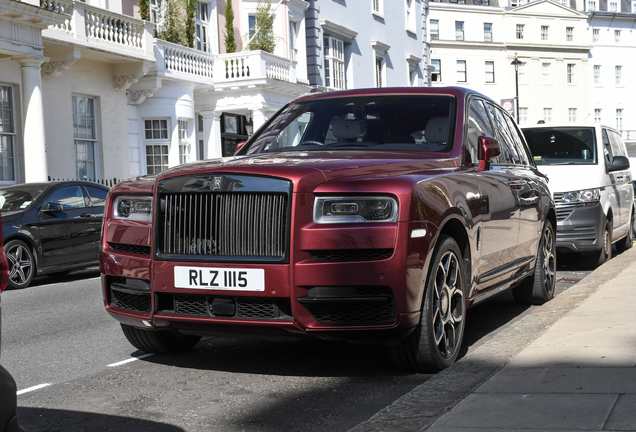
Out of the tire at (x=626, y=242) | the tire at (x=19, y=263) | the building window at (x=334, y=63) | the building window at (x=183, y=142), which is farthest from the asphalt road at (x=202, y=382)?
the building window at (x=334, y=63)

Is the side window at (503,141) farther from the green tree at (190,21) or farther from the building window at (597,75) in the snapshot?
the building window at (597,75)

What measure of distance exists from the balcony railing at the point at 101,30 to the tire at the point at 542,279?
14.0 meters

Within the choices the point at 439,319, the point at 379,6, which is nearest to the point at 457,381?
the point at 439,319

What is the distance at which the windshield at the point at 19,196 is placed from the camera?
38.2 feet

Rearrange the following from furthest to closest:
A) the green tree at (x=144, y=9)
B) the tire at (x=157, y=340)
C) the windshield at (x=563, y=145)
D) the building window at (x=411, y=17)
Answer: the building window at (x=411, y=17)
the green tree at (x=144, y=9)
the windshield at (x=563, y=145)
the tire at (x=157, y=340)

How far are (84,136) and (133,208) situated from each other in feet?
56.3

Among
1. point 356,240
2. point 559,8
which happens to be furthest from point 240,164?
point 559,8

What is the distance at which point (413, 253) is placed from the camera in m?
4.53

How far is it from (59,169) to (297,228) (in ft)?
55.5

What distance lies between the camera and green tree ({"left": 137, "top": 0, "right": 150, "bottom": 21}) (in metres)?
22.5

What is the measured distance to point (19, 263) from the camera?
439 inches

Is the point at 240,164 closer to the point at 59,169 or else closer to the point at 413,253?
the point at 413,253

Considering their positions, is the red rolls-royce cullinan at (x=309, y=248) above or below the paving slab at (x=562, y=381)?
above

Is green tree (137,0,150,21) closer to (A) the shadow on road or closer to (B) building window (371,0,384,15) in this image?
(B) building window (371,0,384,15)
